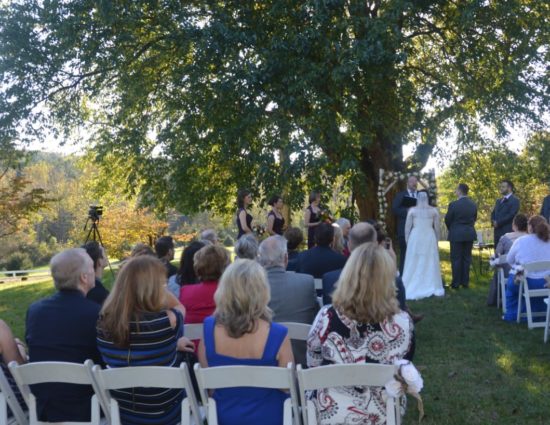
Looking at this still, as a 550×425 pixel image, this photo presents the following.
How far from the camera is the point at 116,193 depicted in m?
19.3

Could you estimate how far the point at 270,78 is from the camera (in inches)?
467

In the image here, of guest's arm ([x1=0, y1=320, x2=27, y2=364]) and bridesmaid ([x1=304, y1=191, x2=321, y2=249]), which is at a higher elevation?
bridesmaid ([x1=304, y1=191, x2=321, y2=249])

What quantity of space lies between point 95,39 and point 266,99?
3781 millimetres

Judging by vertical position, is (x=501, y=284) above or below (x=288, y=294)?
below

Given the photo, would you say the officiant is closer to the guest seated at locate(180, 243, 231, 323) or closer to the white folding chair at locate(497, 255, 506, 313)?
the white folding chair at locate(497, 255, 506, 313)

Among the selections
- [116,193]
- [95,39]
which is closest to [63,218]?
[116,193]

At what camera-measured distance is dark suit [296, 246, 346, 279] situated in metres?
6.23

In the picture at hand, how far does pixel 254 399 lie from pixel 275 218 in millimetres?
6605

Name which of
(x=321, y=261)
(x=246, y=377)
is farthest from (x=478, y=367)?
(x=246, y=377)

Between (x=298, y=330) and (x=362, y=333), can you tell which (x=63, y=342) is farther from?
(x=362, y=333)

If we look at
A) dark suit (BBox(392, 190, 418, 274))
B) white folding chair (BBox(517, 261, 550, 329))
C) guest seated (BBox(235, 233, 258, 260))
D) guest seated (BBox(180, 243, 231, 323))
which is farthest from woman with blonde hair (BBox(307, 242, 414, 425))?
dark suit (BBox(392, 190, 418, 274))

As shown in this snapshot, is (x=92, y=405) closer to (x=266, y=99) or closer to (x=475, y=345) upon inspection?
(x=475, y=345)

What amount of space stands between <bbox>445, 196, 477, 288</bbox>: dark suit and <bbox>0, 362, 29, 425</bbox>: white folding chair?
866cm

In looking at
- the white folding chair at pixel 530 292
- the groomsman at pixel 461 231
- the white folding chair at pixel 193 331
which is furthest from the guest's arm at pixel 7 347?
the groomsman at pixel 461 231
